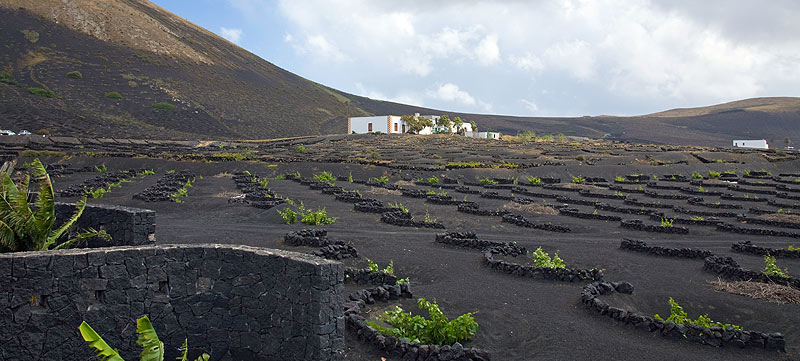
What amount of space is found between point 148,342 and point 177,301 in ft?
7.14

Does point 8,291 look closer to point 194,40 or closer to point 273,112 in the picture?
point 273,112

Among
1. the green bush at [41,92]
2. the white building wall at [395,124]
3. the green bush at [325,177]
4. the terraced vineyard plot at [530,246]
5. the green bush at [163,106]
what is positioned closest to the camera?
the terraced vineyard plot at [530,246]

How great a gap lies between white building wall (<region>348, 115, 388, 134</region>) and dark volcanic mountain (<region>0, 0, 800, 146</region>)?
11.4 meters

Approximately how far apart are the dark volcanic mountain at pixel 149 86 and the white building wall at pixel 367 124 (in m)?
11.4

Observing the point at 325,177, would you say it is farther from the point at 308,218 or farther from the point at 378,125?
the point at 378,125

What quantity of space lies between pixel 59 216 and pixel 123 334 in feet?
20.0

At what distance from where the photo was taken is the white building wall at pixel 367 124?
101250 mm

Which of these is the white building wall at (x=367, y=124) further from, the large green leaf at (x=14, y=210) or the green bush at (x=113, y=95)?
the large green leaf at (x=14, y=210)

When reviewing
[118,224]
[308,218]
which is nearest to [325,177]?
[308,218]

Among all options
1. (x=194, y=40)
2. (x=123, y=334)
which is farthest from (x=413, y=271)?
(x=194, y=40)

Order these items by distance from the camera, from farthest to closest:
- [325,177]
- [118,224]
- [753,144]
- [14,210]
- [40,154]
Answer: [753,144]
[40,154]
[325,177]
[118,224]
[14,210]

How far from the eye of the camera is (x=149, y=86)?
335 feet

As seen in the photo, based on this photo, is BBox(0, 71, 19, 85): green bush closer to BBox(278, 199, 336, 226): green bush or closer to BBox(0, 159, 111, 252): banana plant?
BBox(278, 199, 336, 226): green bush

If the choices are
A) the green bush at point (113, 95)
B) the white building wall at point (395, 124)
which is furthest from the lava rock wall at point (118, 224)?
the green bush at point (113, 95)
